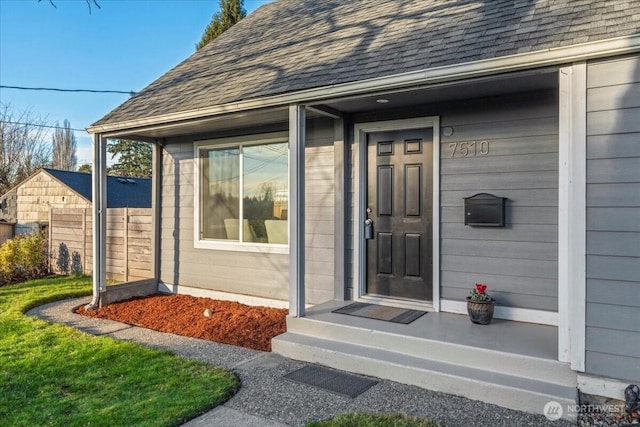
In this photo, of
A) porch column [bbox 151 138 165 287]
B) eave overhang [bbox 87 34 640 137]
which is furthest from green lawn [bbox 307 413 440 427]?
porch column [bbox 151 138 165 287]

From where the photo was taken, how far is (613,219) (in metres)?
2.89

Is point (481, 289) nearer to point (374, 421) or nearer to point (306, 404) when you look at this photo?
point (374, 421)

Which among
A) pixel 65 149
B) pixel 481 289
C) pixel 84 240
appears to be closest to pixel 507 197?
pixel 481 289

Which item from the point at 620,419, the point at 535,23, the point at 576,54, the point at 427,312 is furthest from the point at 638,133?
the point at 427,312

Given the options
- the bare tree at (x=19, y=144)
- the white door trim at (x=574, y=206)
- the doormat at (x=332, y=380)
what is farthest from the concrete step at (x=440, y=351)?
the bare tree at (x=19, y=144)

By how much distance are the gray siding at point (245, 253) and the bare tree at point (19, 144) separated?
15659 mm

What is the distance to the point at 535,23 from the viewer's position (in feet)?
11.6

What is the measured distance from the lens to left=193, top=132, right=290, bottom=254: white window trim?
5742 mm

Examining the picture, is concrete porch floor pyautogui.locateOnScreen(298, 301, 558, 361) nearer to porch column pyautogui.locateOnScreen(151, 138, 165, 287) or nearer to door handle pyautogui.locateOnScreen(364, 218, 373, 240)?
door handle pyautogui.locateOnScreen(364, 218, 373, 240)

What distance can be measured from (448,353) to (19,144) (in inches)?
875

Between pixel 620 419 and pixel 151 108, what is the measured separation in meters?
5.70

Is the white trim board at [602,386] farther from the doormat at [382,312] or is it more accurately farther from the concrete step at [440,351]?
the doormat at [382,312]

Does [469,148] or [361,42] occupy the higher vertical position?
[361,42]

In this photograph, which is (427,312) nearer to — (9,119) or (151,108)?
(151,108)
